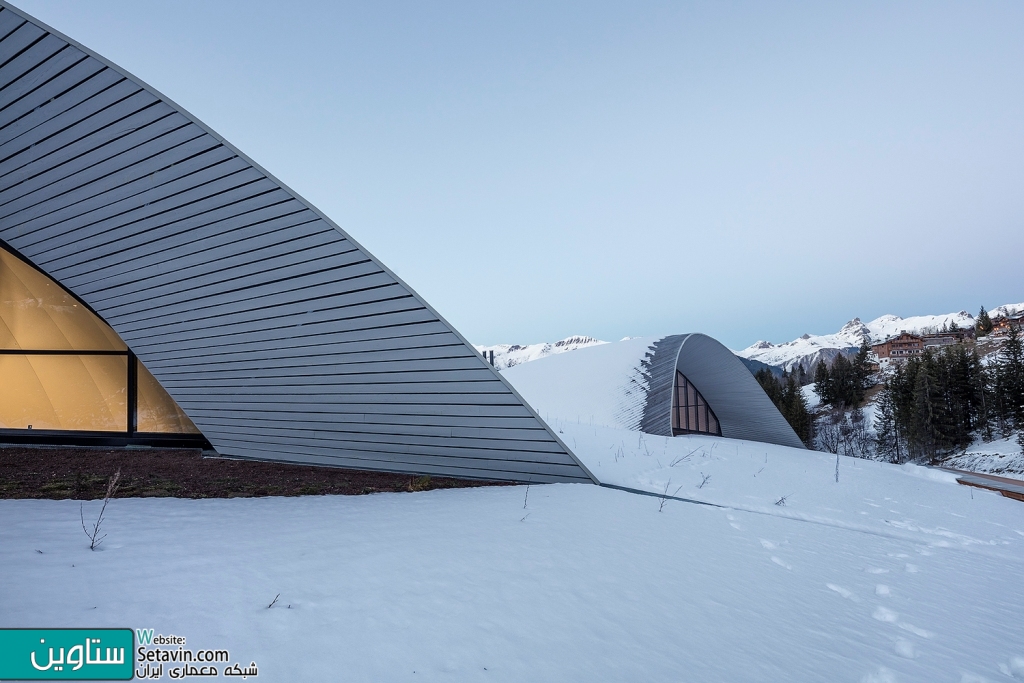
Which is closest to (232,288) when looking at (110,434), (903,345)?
(110,434)

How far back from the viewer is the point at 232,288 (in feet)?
19.9

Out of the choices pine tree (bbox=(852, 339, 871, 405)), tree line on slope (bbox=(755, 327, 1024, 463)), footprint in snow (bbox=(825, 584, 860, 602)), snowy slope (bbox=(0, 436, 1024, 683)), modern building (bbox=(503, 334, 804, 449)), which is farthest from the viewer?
pine tree (bbox=(852, 339, 871, 405))

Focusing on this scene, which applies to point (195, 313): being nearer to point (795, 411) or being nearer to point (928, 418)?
point (795, 411)

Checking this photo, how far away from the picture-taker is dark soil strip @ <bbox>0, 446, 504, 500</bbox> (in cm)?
511

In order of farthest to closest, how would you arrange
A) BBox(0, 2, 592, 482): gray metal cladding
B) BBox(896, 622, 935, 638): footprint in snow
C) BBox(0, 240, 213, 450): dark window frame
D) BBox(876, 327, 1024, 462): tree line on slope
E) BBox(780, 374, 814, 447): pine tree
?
BBox(780, 374, 814, 447): pine tree
BBox(876, 327, 1024, 462): tree line on slope
BBox(0, 240, 213, 450): dark window frame
BBox(0, 2, 592, 482): gray metal cladding
BBox(896, 622, 935, 638): footprint in snow

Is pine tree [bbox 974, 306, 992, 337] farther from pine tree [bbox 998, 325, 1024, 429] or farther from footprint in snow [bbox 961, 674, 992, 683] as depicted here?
footprint in snow [bbox 961, 674, 992, 683]

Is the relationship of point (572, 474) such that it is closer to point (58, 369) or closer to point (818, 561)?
point (818, 561)

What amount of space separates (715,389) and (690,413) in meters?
1.52

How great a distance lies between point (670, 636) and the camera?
2625 millimetres

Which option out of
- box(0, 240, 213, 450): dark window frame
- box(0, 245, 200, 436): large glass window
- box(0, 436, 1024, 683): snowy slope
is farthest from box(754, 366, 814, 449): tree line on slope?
box(0, 245, 200, 436): large glass window

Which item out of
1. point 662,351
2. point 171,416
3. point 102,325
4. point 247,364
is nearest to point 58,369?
point 102,325

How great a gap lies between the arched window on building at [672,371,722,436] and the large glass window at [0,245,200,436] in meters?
16.1

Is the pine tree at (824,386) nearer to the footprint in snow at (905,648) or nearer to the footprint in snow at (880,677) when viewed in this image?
the footprint in snow at (905,648)

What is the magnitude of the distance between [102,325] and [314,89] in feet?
30.5
